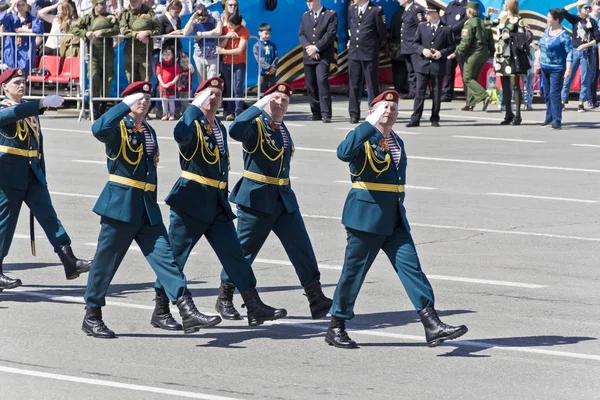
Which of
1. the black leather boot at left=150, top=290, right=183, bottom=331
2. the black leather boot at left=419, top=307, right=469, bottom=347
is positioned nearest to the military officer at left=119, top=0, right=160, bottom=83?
the black leather boot at left=150, top=290, right=183, bottom=331

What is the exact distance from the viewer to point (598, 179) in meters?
16.9

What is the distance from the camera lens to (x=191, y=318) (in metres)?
8.84

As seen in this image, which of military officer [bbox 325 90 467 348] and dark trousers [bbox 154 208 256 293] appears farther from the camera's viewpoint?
dark trousers [bbox 154 208 256 293]

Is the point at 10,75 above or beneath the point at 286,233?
above

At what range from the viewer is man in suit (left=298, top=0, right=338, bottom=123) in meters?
22.6

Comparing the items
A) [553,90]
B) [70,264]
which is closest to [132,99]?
[70,264]

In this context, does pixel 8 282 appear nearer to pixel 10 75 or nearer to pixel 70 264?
pixel 70 264

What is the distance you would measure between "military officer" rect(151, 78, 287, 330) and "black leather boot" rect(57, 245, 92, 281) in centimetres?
181

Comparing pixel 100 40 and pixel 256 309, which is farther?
pixel 100 40

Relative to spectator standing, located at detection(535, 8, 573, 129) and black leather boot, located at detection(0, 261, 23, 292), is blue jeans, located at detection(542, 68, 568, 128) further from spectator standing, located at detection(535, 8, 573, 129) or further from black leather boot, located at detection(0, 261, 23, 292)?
black leather boot, located at detection(0, 261, 23, 292)

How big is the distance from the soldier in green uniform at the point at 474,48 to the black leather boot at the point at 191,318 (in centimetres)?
1654

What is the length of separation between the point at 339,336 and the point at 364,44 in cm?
1419

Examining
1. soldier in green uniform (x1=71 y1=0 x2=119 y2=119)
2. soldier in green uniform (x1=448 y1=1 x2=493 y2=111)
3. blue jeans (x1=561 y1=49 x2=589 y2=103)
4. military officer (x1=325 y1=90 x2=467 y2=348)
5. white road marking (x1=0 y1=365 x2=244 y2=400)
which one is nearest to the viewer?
white road marking (x1=0 y1=365 x2=244 y2=400)

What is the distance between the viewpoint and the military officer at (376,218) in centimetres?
870
